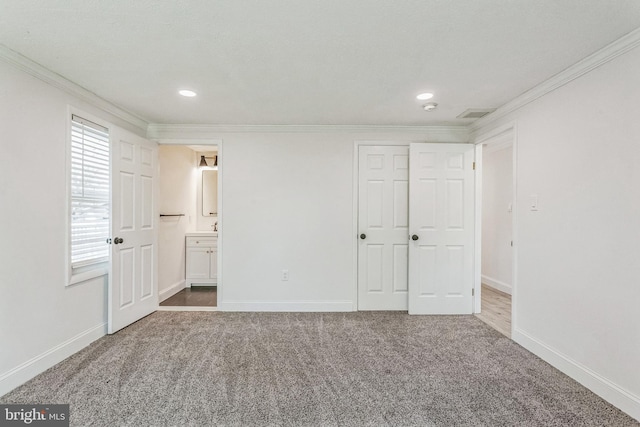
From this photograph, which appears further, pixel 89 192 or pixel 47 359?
pixel 89 192

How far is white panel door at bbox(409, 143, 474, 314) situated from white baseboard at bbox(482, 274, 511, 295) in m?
1.36

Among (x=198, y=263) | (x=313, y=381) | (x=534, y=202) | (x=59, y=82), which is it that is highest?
(x=59, y=82)

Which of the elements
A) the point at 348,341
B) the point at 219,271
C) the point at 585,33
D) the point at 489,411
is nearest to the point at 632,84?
the point at 585,33

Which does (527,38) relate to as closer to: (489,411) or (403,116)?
(403,116)

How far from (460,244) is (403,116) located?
169 centimetres

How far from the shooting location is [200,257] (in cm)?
486

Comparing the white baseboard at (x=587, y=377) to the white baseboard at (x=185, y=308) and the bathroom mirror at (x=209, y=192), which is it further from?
the bathroom mirror at (x=209, y=192)

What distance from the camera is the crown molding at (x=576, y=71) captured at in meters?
1.84

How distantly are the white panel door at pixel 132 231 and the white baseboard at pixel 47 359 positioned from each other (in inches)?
6.9

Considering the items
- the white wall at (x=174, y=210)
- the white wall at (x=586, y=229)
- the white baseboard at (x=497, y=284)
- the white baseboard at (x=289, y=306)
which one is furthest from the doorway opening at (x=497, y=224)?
the white wall at (x=174, y=210)

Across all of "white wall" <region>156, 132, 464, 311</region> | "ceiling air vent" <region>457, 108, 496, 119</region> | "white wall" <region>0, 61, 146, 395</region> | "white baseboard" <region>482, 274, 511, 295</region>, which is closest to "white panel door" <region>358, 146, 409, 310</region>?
"white wall" <region>156, 132, 464, 311</region>

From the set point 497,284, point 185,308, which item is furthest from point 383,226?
point 185,308

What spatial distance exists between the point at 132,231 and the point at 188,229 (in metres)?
1.74

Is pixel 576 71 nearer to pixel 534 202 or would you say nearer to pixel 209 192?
pixel 534 202
